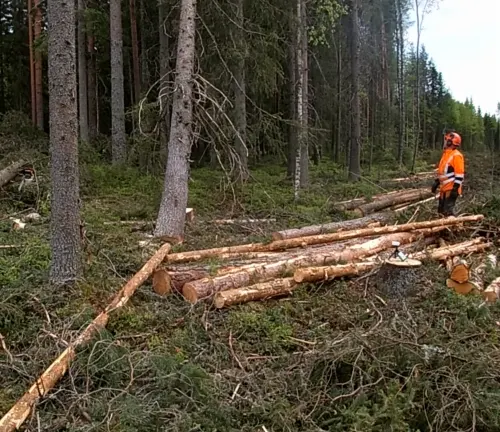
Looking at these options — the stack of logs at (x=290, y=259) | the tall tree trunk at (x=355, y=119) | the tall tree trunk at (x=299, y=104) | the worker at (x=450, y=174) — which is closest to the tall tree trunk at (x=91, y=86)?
the tall tree trunk at (x=299, y=104)

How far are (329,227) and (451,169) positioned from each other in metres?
2.85

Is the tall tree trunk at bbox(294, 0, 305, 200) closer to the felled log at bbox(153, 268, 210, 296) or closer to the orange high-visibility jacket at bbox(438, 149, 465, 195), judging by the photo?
the orange high-visibility jacket at bbox(438, 149, 465, 195)

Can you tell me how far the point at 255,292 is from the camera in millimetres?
6500

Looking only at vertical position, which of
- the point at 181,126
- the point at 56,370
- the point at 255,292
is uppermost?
the point at 181,126

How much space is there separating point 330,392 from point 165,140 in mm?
→ 8423

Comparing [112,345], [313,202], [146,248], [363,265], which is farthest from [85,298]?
[313,202]

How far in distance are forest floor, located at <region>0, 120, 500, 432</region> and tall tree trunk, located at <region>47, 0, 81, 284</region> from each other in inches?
14.9

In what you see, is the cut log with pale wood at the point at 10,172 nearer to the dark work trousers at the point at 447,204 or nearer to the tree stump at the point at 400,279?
the tree stump at the point at 400,279

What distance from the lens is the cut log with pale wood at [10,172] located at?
12.2 metres

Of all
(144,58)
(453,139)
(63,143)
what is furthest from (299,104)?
(63,143)

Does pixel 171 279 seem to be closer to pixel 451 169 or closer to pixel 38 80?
pixel 451 169

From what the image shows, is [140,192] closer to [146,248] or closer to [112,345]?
[146,248]

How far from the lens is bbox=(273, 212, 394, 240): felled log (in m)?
9.31

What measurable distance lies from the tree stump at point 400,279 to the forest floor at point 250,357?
17cm
